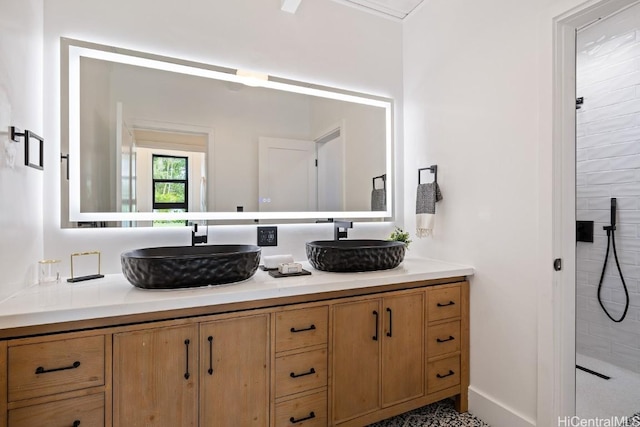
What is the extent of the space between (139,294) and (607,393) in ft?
8.97

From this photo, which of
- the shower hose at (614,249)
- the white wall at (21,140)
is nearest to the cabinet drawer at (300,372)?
the white wall at (21,140)

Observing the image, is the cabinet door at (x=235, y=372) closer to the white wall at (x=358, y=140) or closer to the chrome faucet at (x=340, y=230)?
the chrome faucet at (x=340, y=230)

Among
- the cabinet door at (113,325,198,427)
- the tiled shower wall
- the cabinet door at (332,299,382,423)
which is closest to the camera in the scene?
the cabinet door at (113,325,198,427)

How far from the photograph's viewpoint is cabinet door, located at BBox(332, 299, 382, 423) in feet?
5.08

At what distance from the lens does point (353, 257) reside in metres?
1.71

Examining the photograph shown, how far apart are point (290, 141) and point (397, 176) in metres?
0.86

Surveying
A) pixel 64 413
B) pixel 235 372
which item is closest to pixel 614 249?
pixel 235 372

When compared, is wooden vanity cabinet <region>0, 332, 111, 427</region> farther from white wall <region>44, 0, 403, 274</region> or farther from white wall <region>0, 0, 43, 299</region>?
white wall <region>44, 0, 403, 274</region>

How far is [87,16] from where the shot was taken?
1.67 m

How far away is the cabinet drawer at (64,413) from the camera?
3.47 ft

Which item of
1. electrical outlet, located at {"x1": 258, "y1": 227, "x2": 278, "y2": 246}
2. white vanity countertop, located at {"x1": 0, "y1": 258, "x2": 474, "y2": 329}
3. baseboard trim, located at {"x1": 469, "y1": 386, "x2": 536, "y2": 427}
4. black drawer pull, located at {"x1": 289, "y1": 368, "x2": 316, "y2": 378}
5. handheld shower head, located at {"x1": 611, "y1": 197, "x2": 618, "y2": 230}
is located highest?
handheld shower head, located at {"x1": 611, "y1": 197, "x2": 618, "y2": 230}

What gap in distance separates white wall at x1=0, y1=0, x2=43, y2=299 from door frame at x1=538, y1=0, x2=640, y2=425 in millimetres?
2250

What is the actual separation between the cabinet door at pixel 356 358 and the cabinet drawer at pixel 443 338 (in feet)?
1.11

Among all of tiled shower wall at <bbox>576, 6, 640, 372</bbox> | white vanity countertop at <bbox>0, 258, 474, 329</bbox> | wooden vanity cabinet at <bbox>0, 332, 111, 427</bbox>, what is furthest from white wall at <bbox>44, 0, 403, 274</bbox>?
tiled shower wall at <bbox>576, 6, 640, 372</bbox>
